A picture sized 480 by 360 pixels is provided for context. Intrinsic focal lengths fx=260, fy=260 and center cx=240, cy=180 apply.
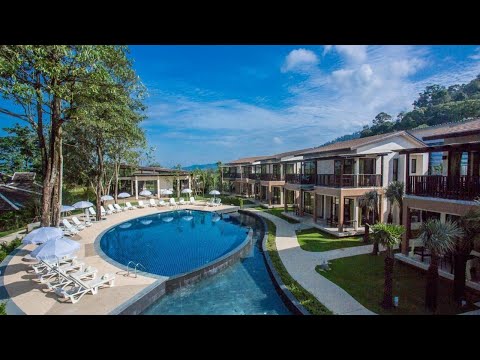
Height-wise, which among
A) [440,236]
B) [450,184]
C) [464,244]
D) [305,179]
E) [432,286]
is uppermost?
[450,184]

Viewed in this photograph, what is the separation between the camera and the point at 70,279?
904cm

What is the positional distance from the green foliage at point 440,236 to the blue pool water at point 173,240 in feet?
28.4

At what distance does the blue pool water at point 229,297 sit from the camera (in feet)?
27.9

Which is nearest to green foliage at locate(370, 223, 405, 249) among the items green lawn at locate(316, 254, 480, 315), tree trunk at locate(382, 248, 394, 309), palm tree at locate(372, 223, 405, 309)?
palm tree at locate(372, 223, 405, 309)

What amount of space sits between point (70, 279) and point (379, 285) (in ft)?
35.5

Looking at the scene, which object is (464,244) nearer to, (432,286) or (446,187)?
(432,286)

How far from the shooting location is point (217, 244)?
15945 millimetres

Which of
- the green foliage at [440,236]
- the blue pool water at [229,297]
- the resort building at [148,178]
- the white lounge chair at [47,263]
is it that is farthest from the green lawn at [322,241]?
the resort building at [148,178]

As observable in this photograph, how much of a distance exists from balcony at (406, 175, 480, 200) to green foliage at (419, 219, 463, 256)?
2031 millimetres

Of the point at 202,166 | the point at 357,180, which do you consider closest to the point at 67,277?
the point at 357,180

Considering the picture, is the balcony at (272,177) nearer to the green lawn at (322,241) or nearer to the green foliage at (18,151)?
the green lawn at (322,241)
